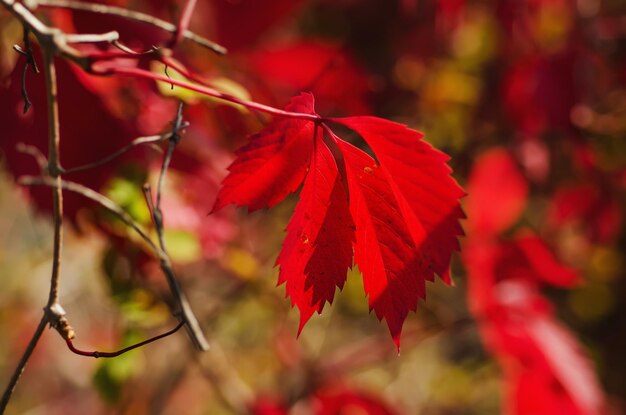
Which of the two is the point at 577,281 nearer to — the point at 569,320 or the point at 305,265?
the point at 305,265

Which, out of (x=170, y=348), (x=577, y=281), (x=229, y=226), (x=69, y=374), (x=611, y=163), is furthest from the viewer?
(x=170, y=348)

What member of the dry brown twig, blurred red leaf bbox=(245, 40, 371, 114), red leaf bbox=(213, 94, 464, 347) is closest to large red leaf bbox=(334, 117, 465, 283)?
red leaf bbox=(213, 94, 464, 347)

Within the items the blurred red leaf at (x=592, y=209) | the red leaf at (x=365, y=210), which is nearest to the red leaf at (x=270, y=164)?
the red leaf at (x=365, y=210)

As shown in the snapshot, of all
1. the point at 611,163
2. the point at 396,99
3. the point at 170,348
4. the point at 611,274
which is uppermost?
the point at 396,99

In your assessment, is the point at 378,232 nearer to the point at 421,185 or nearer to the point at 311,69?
the point at 421,185

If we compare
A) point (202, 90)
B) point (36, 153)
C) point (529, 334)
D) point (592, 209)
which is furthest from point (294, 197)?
point (202, 90)

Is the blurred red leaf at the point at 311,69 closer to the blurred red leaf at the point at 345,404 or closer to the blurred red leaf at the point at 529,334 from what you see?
the blurred red leaf at the point at 529,334

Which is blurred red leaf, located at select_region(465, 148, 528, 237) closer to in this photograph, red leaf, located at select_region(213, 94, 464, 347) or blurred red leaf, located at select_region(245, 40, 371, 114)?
blurred red leaf, located at select_region(245, 40, 371, 114)

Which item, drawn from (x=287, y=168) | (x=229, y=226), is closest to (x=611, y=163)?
(x=229, y=226)
